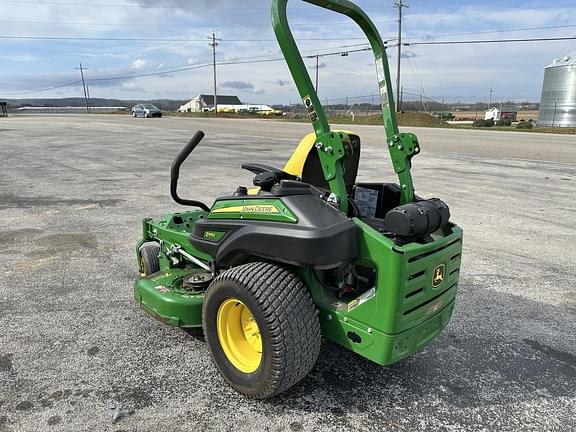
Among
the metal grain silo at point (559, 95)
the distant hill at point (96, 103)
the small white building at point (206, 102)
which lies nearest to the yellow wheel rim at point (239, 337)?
the metal grain silo at point (559, 95)

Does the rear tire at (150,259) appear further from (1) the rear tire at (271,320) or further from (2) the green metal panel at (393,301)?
(2) the green metal panel at (393,301)

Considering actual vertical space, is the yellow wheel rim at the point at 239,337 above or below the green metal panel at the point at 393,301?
below

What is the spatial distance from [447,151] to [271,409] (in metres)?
14.3

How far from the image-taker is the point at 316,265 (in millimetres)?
2346

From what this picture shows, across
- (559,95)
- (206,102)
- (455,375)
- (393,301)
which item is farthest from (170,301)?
(206,102)

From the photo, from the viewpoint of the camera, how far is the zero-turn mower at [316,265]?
2346 millimetres

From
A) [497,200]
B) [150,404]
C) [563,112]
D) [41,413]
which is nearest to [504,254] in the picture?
[497,200]

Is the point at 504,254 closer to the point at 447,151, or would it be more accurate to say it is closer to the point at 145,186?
the point at 145,186

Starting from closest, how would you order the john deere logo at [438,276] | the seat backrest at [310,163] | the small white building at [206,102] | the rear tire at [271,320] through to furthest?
the rear tire at [271,320] < the john deere logo at [438,276] < the seat backrest at [310,163] < the small white building at [206,102]

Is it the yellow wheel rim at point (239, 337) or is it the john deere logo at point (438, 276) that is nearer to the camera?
the john deere logo at point (438, 276)

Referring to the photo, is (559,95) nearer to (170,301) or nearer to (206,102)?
(170,301)

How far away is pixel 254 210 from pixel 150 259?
164 centimetres

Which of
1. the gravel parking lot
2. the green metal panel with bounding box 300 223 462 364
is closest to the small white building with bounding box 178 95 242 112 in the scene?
the gravel parking lot

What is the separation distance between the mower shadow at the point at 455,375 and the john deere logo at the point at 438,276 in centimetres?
68
